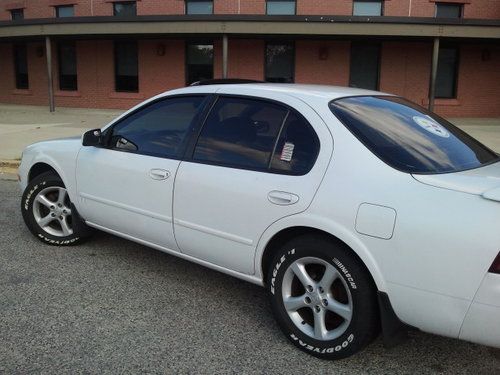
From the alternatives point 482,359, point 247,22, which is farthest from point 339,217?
point 247,22

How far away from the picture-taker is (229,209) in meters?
3.23

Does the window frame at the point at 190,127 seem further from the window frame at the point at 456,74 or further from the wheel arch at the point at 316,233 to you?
the window frame at the point at 456,74

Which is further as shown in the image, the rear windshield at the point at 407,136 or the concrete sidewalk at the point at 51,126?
the concrete sidewalk at the point at 51,126

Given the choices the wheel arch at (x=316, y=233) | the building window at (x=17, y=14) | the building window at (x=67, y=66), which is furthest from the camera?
the building window at (x=17, y=14)

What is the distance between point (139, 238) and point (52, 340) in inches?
41.2

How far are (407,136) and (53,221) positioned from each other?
330 centimetres

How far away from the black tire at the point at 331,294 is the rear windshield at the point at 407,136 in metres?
0.57

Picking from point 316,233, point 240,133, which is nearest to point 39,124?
point 240,133

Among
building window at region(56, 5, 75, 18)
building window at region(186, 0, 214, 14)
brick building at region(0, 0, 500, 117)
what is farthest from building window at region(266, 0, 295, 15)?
building window at region(56, 5, 75, 18)

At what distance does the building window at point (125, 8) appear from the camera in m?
20.5

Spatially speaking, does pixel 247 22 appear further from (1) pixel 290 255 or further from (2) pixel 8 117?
(1) pixel 290 255

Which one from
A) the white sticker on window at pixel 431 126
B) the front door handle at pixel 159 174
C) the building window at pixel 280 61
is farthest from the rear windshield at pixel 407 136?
the building window at pixel 280 61

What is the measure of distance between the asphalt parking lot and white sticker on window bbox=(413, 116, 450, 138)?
50.1 inches

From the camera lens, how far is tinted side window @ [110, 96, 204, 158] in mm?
3703
